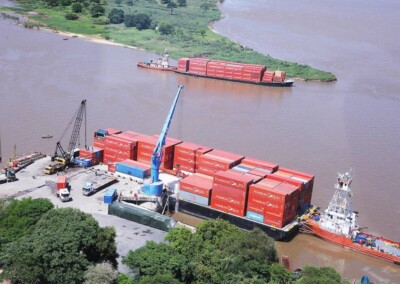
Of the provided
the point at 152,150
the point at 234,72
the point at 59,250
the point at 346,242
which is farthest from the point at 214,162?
the point at 234,72

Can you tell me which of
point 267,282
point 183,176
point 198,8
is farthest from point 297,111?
point 198,8

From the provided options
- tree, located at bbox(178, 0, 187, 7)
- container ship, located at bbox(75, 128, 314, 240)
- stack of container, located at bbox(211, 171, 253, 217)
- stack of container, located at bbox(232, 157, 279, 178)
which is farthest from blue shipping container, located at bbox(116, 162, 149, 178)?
tree, located at bbox(178, 0, 187, 7)

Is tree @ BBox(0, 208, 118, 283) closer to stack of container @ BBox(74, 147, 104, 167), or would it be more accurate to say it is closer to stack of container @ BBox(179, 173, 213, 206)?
stack of container @ BBox(179, 173, 213, 206)

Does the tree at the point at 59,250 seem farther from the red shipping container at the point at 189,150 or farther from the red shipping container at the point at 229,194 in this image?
the red shipping container at the point at 189,150

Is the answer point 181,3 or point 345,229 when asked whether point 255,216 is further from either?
point 181,3

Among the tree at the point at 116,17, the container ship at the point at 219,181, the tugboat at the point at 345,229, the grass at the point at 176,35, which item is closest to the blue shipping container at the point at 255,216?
the container ship at the point at 219,181
